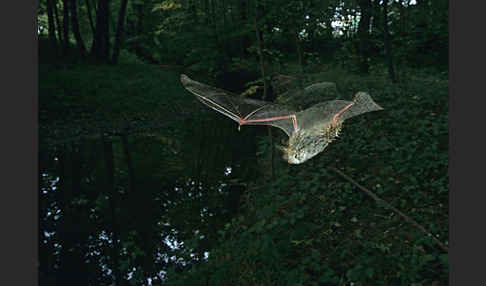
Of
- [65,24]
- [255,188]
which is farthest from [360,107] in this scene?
[65,24]

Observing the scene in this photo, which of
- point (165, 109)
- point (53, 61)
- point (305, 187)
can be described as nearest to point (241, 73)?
point (165, 109)

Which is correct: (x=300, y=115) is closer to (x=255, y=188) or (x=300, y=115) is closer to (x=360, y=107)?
(x=360, y=107)

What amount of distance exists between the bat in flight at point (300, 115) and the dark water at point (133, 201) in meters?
2.09

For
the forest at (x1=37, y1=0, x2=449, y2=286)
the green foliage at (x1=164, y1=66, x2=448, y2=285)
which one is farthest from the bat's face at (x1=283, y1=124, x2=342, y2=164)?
the green foliage at (x1=164, y1=66, x2=448, y2=285)

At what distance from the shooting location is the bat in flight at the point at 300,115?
2.14 m

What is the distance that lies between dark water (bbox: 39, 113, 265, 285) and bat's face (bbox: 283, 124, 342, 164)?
248 cm

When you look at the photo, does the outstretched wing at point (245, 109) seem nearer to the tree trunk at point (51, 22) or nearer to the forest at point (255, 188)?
the forest at point (255, 188)

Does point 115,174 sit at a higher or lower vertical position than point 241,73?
lower

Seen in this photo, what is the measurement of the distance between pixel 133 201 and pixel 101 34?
38.9ft

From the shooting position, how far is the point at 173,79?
15039mm

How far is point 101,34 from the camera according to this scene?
15.1 m

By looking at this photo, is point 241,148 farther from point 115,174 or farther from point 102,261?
point 102,261

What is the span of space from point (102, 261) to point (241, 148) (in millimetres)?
4745

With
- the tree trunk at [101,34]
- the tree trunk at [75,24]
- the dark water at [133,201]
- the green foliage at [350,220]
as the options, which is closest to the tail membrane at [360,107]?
the green foliage at [350,220]
